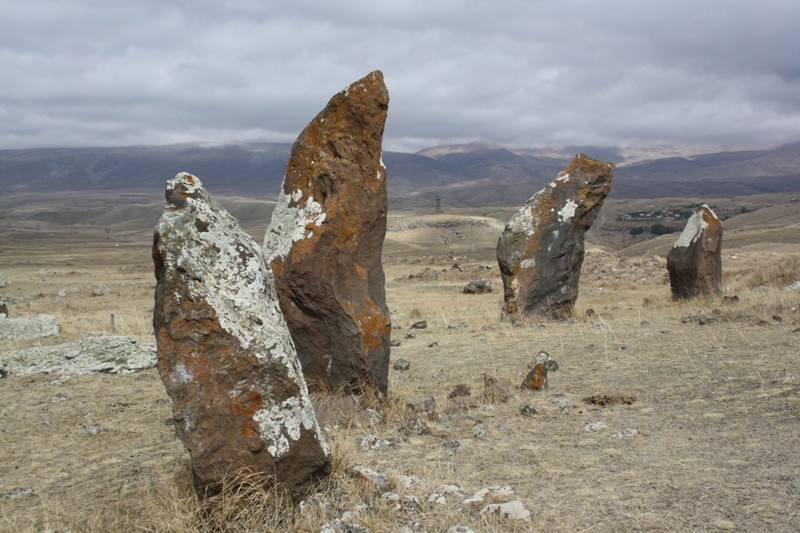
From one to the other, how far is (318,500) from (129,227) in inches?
6051

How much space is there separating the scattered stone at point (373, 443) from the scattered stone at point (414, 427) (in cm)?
34

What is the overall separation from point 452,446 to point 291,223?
3.46 meters

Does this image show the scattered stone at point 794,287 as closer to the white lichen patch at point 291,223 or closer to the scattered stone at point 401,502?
the white lichen patch at point 291,223

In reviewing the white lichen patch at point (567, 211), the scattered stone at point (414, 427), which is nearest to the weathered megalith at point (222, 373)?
the scattered stone at point (414, 427)

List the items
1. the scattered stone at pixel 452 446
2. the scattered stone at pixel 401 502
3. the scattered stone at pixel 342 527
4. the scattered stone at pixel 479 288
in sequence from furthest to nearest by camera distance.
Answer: the scattered stone at pixel 479 288 < the scattered stone at pixel 452 446 < the scattered stone at pixel 401 502 < the scattered stone at pixel 342 527

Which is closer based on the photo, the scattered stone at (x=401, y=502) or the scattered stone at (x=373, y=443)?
the scattered stone at (x=401, y=502)

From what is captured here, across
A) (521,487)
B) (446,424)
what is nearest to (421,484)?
(521,487)

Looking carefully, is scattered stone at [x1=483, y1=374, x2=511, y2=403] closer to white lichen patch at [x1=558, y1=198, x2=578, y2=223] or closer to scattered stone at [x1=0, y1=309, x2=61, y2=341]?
white lichen patch at [x1=558, y1=198, x2=578, y2=223]

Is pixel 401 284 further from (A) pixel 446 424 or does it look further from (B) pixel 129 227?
(B) pixel 129 227

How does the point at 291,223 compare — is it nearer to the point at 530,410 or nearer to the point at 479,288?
the point at 530,410

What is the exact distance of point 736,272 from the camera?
2342 cm

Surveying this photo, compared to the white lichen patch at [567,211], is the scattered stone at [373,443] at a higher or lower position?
lower

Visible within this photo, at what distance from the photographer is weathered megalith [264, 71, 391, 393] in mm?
8070

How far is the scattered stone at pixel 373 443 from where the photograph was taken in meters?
6.44
